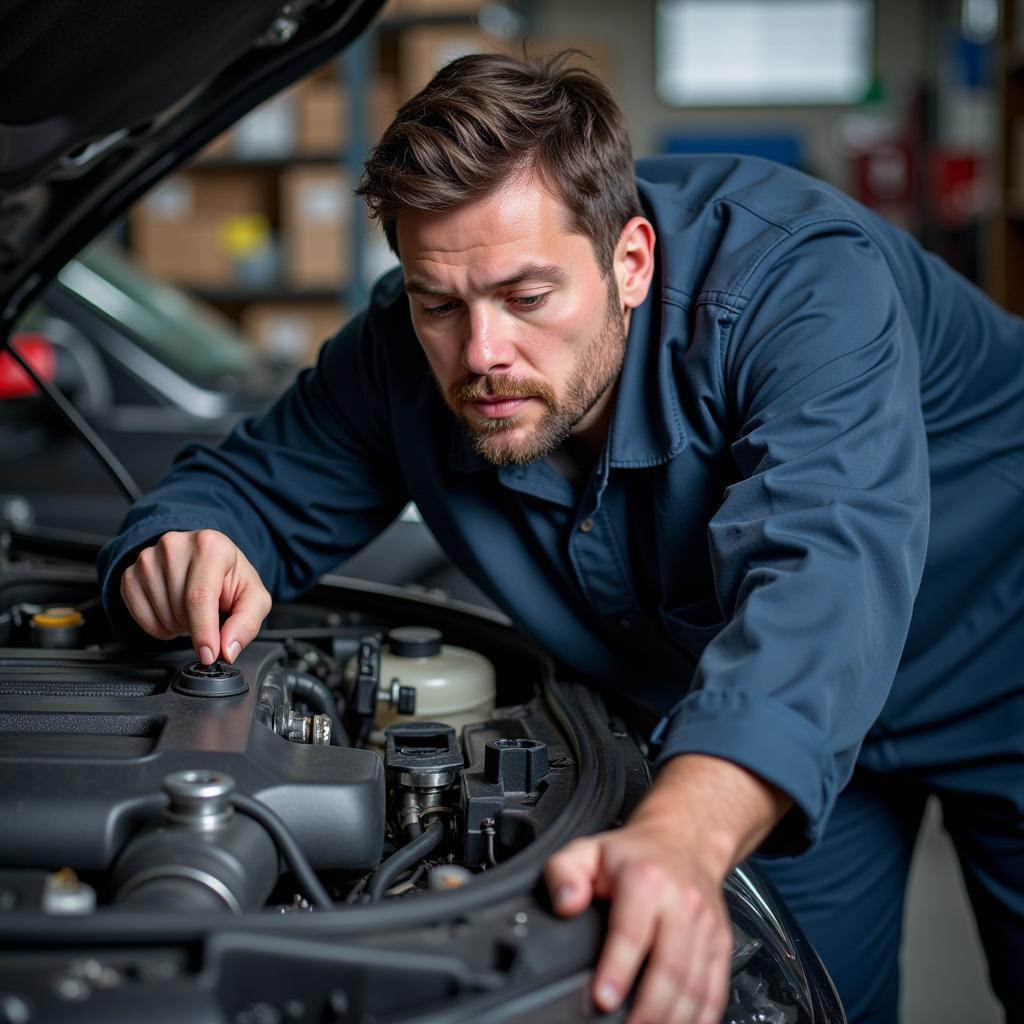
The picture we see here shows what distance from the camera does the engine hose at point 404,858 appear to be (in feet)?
2.82

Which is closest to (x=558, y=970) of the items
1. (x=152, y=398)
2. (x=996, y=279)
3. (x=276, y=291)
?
(x=152, y=398)

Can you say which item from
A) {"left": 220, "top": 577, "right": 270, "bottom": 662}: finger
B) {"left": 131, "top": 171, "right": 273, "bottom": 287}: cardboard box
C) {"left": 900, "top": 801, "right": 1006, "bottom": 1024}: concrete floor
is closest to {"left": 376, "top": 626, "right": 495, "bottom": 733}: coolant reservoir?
{"left": 220, "top": 577, "right": 270, "bottom": 662}: finger

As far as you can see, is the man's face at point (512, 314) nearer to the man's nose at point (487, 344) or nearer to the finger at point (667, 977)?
the man's nose at point (487, 344)

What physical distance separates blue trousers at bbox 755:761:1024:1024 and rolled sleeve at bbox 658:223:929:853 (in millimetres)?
542

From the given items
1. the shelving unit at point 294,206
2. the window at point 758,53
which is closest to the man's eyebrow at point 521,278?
the shelving unit at point 294,206

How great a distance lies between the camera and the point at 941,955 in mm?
2270

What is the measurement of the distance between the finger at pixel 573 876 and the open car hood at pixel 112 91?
30.0 inches

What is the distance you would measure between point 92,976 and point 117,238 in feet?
16.8

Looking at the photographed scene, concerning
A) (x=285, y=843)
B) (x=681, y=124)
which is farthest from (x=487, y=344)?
(x=681, y=124)

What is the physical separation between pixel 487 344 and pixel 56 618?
57 cm

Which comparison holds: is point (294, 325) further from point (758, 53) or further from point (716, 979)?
point (716, 979)

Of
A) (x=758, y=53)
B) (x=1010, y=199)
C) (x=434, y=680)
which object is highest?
(x=758, y=53)

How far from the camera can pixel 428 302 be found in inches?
46.3

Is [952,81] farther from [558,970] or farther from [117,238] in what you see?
[558,970]
